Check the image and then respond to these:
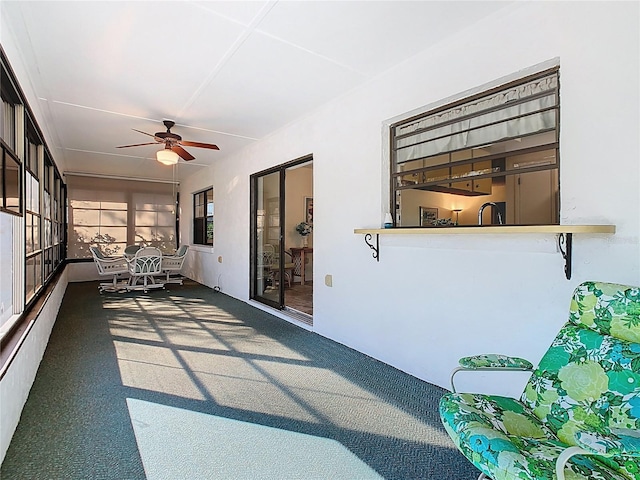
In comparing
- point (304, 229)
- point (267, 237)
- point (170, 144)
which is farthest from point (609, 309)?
point (304, 229)

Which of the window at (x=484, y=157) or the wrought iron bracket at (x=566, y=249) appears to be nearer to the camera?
the wrought iron bracket at (x=566, y=249)

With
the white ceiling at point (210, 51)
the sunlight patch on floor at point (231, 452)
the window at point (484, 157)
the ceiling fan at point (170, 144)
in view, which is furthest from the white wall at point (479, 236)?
the ceiling fan at point (170, 144)

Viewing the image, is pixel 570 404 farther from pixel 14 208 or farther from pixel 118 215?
pixel 118 215

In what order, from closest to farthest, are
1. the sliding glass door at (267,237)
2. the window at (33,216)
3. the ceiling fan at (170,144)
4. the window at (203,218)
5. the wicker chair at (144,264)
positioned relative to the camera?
the window at (33,216), the ceiling fan at (170,144), the sliding glass door at (267,237), the wicker chair at (144,264), the window at (203,218)

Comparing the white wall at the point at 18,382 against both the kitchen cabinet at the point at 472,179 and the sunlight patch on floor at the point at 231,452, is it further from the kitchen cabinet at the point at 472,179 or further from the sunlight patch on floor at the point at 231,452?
the kitchen cabinet at the point at 472,179

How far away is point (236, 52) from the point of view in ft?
8.99

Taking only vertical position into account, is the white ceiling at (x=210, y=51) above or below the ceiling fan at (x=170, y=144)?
above

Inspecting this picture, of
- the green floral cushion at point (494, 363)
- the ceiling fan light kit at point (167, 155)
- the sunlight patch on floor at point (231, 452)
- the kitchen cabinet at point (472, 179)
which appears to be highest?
the ceiling fan light kit at point (167, 155)

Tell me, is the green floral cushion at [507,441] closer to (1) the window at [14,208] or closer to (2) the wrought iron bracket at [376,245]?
(2) the wrought iron bracket at [376,245]

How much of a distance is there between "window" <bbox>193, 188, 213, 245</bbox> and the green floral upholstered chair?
6454 millimetres

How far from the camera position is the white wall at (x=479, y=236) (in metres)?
1.82

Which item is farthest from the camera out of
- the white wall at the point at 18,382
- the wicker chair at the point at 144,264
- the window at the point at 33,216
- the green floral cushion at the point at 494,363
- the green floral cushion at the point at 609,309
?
the wicker chair at the point at 144,264

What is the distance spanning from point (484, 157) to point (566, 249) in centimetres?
87

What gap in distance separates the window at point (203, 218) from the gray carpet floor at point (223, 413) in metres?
3.74
